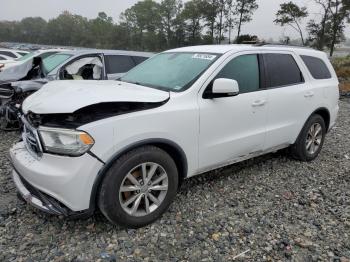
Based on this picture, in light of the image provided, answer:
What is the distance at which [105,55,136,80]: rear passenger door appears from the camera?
714 centimetres

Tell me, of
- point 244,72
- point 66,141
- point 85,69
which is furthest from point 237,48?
point 85,69

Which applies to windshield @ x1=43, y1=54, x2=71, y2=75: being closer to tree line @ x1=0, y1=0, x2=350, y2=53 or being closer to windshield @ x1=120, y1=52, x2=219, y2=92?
windshield @ x1=120, y1=52, x2=219, y2=92

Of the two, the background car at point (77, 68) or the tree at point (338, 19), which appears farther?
the tree at point (338, 19)

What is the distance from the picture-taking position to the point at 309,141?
16.8 feet

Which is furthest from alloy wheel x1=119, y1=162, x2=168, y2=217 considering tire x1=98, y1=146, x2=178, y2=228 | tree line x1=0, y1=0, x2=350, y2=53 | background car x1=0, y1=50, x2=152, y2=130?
tree line x1=0, y1=0, x2=350, y2=53

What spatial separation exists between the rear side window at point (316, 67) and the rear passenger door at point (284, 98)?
0.23 metres

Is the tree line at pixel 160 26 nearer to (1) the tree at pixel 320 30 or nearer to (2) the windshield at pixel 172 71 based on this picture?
(1) the tree at pixel 320 30

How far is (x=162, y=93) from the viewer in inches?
132

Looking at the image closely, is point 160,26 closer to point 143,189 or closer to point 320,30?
point 320,30

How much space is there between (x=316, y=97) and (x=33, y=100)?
378 centimetres

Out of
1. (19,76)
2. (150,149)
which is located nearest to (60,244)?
(150,149)

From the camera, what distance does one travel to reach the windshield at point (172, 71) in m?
3.59

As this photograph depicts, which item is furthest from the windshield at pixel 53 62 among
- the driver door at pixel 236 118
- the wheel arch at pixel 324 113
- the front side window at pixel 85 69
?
the wheel arch at pixel 324 113

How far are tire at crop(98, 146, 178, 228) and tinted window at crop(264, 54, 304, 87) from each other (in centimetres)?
186
